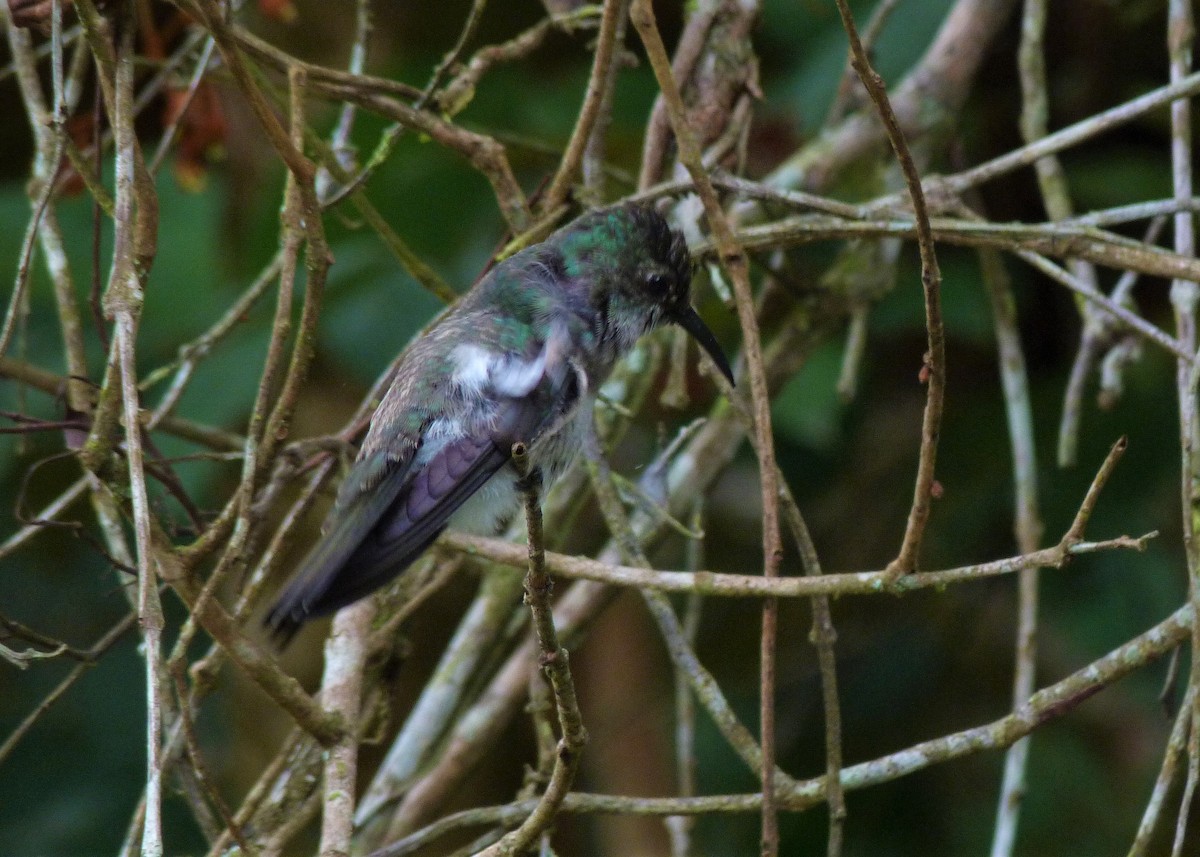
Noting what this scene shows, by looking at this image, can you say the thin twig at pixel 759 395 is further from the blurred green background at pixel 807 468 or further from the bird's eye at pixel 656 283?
the blurred green background at pixel 807 468

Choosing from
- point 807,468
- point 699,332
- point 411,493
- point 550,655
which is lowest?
point 550,655

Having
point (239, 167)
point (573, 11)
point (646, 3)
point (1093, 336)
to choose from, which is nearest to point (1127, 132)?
point (1093, 336)

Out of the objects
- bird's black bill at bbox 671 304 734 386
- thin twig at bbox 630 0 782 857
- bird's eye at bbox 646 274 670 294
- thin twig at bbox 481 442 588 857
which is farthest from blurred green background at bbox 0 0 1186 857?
thin twig at bbox 481 442 588 857

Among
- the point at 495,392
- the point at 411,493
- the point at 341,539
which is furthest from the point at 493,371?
the point at 341,539

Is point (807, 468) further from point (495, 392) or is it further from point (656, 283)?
point (495, 392)

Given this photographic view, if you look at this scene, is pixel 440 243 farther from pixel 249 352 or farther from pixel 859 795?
pixel 859 795

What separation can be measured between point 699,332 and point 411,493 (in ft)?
3.03

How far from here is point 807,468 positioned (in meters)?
4.84

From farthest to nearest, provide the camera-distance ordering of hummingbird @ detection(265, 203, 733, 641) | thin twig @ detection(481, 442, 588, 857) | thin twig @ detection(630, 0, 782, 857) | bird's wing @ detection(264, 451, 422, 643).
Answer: hummingbird @ detection(265, 203, 733, 641) → bird's wing @ detection(264, 451, 422, 643) → thin twig @ detection(630, 0, 782, 857) → thin twig @ detection(481, 442, 588, 857)

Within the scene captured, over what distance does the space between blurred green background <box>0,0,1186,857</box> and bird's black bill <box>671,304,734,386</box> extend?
772 mm

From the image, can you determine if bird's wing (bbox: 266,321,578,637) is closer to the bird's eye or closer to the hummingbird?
the hummingbird

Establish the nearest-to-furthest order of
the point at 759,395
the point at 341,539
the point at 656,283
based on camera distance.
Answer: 1. the point at 759,395
2. the point at 341,539
3. the point at 656,283

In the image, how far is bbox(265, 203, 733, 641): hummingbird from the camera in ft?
8.46

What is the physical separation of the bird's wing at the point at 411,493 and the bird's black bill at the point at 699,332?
39 cm
